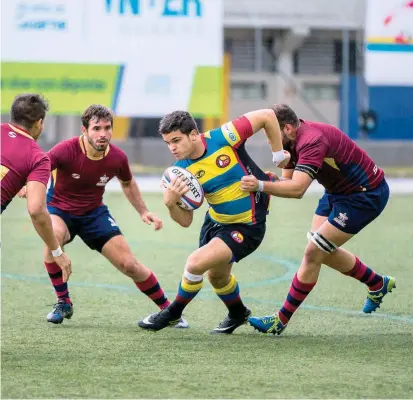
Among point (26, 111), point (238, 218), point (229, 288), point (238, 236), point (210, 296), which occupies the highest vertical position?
point (26, 111)

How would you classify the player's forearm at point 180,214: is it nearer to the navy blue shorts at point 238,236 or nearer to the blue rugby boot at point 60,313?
the navy blue shorts at point 238,236

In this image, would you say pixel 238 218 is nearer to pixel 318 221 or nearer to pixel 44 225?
pixel 318 221

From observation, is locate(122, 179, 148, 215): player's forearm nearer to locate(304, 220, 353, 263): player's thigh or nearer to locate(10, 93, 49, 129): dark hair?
locate(304, 220, 353, 263): player's thigh

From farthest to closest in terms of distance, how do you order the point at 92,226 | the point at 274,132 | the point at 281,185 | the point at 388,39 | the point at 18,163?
the point at 388,39 → the point at 92,226 → the point at 274,132 → the point at 281,185 → the point at 18,163

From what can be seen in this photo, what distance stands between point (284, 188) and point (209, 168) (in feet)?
1.79

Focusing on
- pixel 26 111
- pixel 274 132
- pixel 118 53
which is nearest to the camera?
pixel 26 111

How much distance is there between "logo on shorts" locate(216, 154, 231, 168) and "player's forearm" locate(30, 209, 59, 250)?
55.6 inches

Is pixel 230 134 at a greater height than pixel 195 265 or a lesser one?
greater

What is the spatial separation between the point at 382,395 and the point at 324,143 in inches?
87.0

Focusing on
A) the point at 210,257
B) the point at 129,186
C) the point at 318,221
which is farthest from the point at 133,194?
the point at 318,221

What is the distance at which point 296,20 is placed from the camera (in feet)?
84.9

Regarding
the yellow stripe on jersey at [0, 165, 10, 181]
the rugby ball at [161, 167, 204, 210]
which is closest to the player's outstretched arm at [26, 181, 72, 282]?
the yellow stripe on jersey at [0, 165, 10, 181]

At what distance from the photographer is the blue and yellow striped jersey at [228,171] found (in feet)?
23.6

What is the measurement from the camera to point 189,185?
7.03 metres
